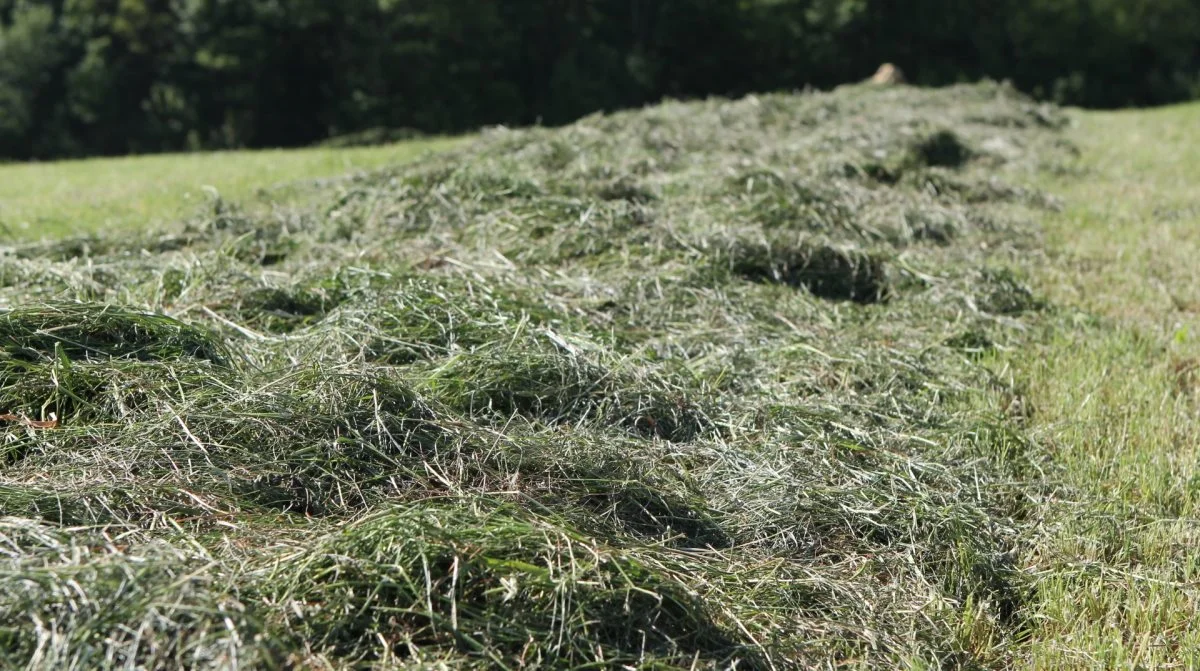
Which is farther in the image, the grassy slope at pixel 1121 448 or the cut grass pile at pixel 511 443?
the grassy slope at pixel 1121 448

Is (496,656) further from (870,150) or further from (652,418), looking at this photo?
(870,150)

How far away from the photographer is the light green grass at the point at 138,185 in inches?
275

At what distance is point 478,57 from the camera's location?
2653 centimetres

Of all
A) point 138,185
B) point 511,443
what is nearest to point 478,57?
point 138,185

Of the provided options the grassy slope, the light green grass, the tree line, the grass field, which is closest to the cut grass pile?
A: the grass field

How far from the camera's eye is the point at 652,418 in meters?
3.40

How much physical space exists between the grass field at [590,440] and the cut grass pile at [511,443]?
12mm

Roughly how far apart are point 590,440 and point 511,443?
26cm

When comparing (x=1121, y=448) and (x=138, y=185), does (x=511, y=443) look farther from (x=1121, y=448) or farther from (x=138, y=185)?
(x=138, y=185)

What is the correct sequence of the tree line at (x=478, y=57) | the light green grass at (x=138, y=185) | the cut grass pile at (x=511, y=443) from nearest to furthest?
the cut grass pile at (x=511, y=443) → the light green grass at (x=138, y=185) → the tree line at (x=478, y=57)

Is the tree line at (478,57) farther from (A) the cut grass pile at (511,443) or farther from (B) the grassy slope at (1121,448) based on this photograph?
(B) the grassy slope at (1121,448)

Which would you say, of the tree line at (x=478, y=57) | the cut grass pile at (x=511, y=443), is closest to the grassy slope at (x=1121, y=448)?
the cut grass pile at (x=511, y=443)

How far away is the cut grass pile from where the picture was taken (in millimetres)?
2078

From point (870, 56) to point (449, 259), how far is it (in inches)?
1099
